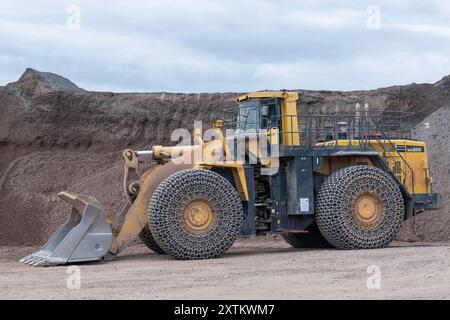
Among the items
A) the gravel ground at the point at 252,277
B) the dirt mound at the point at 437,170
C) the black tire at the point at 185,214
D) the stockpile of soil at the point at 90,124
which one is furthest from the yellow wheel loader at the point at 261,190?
the stockpile of soil at the point at 90,124

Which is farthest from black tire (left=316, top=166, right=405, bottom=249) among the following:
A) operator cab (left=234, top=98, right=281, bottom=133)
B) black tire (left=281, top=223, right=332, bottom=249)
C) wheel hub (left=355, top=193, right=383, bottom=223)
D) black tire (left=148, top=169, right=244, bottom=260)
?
black tire (left=148, top=169, right=244, bottom=260)

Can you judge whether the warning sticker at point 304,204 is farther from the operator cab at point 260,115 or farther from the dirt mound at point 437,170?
the dirt mound at point 437,170

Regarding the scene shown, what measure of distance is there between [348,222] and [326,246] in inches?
64.0

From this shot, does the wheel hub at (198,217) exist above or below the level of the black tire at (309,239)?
above

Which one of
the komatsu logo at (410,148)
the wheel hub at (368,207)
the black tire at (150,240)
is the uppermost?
the komatsu logo at (410,148)

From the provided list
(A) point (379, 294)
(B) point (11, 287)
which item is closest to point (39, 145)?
(B) point (11, 287)

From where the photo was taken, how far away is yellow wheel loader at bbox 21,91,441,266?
16.7 metres

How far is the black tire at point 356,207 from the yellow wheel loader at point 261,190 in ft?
0.07

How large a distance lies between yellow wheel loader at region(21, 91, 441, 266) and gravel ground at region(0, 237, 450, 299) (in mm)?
502

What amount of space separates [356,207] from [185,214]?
12.2 ft

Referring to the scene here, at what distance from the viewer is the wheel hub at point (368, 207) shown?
1817 cm

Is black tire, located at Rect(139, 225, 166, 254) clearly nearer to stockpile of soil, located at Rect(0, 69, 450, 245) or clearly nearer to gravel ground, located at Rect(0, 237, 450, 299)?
gravel ground, located at Rect(0, 237, 450, 299)

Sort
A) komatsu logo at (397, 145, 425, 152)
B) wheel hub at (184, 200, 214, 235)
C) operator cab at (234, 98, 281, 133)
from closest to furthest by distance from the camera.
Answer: wheel hub at (184, 200, 214, 235) → operator cab at (234, 98, 281, 133) → komatsu logo at (397, 145, 425, 152)

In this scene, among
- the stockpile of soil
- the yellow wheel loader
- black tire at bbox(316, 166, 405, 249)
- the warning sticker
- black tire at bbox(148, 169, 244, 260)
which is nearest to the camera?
black tire at bbox(148, 169, 244, 260)
